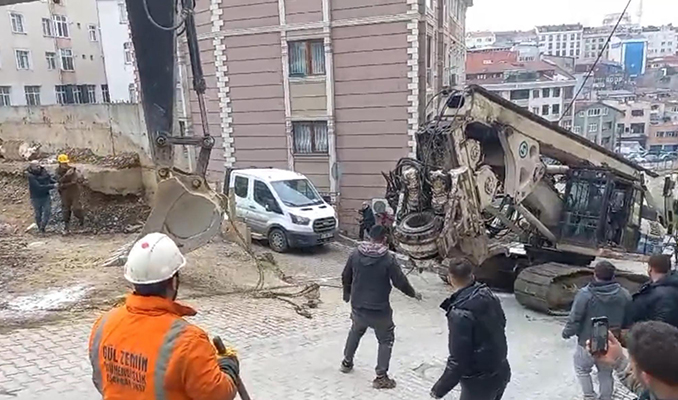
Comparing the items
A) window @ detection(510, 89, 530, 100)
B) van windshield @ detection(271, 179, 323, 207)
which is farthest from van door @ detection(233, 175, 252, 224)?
window @ detection(510, 89, 530, 100)

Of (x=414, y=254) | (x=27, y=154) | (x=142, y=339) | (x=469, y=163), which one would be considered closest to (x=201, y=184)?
(x=414, y=254)

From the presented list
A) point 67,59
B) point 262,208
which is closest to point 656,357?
point 262,208

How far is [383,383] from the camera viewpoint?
592 centimetres

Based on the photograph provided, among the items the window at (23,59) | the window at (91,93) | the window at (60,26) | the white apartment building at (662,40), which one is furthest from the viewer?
the white apartment building at (662,40)

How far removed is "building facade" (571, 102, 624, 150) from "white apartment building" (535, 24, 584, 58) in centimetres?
6630

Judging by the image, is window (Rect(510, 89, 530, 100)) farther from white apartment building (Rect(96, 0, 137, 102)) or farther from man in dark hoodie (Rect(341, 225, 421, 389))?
man in dark hoodie (Rect(341, 225, 421, 389))

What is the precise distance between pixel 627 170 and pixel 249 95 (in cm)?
1464

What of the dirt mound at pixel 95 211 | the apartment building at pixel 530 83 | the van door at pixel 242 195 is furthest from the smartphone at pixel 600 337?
the apartment building at pixel 530 83

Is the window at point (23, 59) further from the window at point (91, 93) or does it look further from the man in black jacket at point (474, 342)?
the man in black jacket at point (474, 342)

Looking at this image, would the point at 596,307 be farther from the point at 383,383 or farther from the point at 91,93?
the point at 91,93

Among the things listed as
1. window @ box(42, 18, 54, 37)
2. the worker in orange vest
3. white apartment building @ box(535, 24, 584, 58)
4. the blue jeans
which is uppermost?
white apartment building @ box(535, 24, 584, 58)

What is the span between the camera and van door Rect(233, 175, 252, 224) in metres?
15.7

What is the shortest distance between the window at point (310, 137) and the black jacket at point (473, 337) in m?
17.1

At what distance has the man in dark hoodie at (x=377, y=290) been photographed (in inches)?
230
